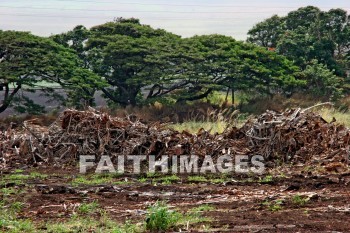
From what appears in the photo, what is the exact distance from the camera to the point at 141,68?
31031 millimetres

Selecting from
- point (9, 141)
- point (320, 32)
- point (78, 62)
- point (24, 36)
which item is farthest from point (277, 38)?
point (9, 141)

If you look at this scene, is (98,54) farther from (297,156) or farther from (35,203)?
(35,203)

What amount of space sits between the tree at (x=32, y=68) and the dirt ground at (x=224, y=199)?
51.0ft

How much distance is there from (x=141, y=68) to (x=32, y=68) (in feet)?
18.0

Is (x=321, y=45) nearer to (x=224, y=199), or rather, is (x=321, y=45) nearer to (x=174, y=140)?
(x=174, y=140)

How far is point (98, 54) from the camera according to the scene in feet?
104

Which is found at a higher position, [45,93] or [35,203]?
[45,93]

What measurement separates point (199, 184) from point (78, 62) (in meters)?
20.0

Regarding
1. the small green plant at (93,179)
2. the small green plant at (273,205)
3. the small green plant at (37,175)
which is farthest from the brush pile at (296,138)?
the small green plant at (273,205)

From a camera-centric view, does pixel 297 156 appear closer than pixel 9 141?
Yes

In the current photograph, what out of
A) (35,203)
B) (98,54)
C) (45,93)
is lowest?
(35,203)

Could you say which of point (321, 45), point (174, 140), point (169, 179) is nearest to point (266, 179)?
point (169, 179)

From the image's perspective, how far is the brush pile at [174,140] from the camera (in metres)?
13.9

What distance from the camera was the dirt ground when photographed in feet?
23.9
